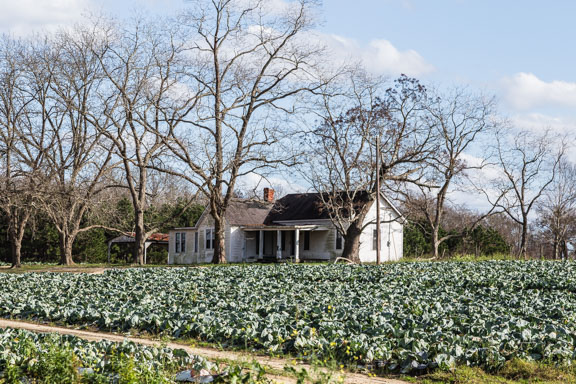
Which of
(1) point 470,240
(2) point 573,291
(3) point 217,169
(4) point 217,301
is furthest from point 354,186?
(4) point 217,301

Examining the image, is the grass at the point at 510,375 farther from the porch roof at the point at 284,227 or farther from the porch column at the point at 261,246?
the porch column at the point at 261,246

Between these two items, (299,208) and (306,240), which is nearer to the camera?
(306,240)

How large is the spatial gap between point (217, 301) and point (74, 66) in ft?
82.3

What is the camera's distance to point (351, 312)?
11648mm

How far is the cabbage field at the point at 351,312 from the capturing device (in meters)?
8.67

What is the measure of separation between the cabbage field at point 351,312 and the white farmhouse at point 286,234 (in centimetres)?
1957

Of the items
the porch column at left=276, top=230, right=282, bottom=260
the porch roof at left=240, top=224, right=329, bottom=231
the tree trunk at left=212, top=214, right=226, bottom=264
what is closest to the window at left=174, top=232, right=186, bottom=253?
the porch roof at left=240, top=224, right=329, bottom=231

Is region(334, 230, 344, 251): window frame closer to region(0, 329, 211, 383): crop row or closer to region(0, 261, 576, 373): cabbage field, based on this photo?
region(0, 261, 576, 373): cabbage field

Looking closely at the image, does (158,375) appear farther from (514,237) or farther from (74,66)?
(514,237)

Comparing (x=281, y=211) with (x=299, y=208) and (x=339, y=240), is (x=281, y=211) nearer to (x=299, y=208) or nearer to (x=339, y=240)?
(x=299, y=208)

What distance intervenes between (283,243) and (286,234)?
655 millimetres

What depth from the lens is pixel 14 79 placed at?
3747cm

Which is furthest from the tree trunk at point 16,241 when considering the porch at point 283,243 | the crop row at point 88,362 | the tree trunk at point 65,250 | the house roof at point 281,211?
the crop row at point 88,362

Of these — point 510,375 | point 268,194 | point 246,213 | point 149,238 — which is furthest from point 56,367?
point 149,238
